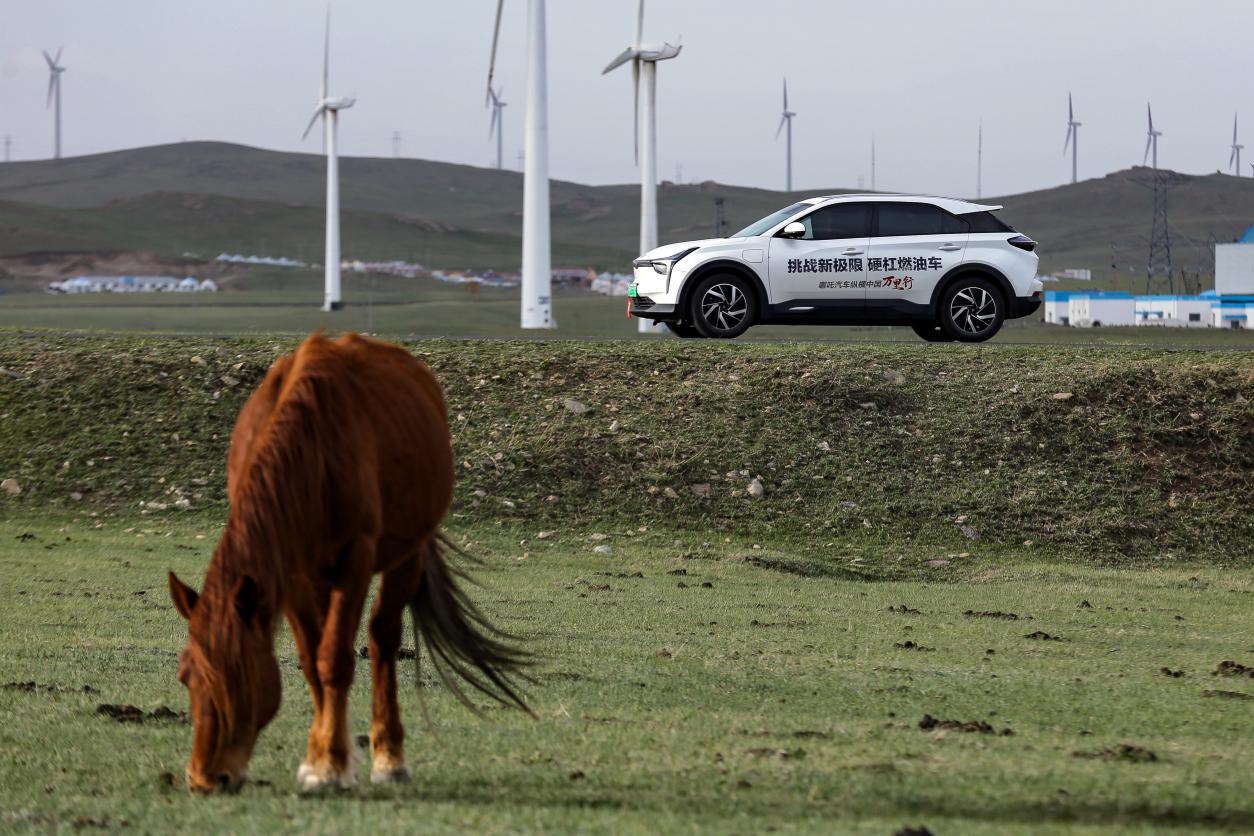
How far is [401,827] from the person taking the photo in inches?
187

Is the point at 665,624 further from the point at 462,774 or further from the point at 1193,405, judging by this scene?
the point at 1193,405

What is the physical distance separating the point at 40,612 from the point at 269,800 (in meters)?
6.65

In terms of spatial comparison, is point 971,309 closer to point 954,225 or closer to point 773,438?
point 954,225

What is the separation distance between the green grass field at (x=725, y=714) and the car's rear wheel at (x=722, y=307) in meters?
7.54

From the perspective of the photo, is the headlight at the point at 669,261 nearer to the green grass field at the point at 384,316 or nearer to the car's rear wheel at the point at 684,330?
the car's rear wheel at the point at 684,330

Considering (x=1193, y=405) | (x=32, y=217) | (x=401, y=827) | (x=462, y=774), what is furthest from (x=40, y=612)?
(x=32, y=217)

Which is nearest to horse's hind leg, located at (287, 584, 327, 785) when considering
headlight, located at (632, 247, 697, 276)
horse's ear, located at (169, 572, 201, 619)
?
horse's ear, located at (169, 572, 201, 619)

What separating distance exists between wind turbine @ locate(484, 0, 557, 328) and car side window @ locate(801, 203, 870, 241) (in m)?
10.6

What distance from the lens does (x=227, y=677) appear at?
481cm

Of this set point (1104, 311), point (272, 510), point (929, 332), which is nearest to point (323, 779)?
point (272, 510)

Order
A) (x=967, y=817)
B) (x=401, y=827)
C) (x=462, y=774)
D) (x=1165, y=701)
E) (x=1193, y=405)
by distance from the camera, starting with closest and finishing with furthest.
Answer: (x=401, y=827)
(x=967, y=817)
(x=462, y=774)
(x=1165, y=701)
(x=1193, y=405)

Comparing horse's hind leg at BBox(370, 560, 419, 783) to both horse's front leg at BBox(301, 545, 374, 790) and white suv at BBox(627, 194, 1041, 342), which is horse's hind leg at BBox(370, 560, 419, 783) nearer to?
horse's front leg at BBox(301, 545, 374, 790)

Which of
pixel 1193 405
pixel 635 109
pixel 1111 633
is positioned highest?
pixel 635 109

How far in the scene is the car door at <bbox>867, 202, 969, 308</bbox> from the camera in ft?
67.8
